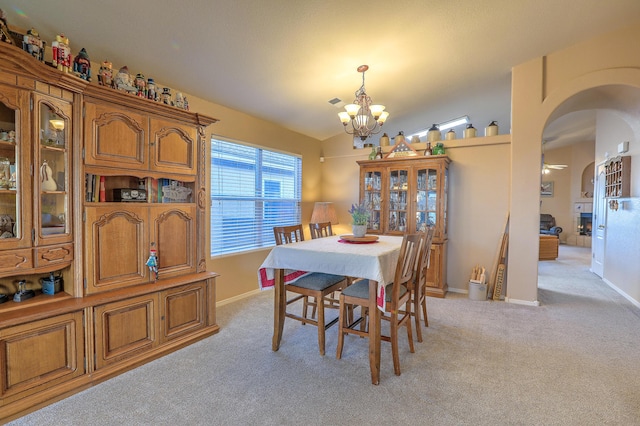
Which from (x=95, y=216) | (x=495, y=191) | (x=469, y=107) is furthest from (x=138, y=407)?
(x=469, y=107)

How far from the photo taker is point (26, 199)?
189cm

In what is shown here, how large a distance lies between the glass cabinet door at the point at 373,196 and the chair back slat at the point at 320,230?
122cm

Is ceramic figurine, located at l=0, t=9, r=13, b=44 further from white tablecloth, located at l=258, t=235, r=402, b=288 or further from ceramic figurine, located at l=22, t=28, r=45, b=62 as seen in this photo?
white tablecloth, located at l=258, t=235, r=402, b=288

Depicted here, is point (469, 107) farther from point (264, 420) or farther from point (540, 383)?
point (264, 420)

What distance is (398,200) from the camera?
466cm

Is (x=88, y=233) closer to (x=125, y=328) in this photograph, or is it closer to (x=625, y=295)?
(x=125, y=328)

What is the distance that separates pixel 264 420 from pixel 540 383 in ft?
6.37

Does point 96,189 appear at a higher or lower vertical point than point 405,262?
higher

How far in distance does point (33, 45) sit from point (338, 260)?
8.10 ft

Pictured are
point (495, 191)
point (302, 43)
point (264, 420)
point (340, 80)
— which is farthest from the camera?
point (495, 191)

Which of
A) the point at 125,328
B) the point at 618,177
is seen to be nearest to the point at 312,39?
the point at 125,328

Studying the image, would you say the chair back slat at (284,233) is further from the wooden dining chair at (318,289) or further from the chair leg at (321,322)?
the chair leg at (321,322)

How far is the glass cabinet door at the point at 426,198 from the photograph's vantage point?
14.3ft

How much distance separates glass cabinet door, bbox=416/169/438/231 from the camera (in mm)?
4367
